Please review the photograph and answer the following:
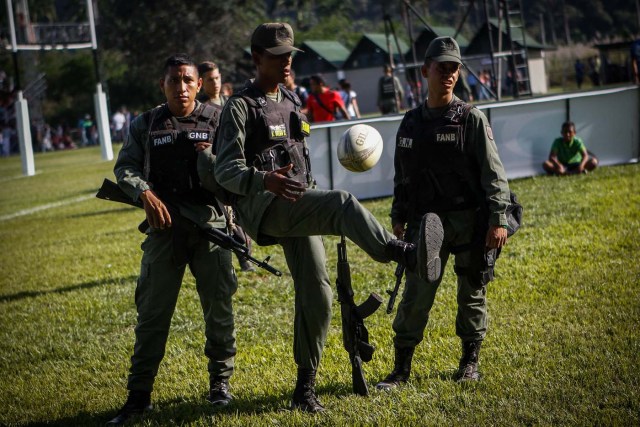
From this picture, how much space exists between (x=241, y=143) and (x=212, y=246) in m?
1.10

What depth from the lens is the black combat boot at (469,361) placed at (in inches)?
213

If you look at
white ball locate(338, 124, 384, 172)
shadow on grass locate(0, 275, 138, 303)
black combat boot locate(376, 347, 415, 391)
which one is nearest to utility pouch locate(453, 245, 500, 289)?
black combat boot locate(376, 347, 415, 391)

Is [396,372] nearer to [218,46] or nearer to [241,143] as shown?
[241,143]

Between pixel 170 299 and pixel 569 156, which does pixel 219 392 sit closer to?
pixel 170 299

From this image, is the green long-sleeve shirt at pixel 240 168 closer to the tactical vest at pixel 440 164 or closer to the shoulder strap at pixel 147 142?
the shoulder strap at pixel 147 142

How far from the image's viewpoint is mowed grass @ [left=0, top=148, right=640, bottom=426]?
193 inches

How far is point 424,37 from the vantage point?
60.9 meters

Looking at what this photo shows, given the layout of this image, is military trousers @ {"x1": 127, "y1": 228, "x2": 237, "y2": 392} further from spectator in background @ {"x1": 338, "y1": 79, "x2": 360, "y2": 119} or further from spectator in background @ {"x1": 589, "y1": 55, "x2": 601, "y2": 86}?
spectator in background @ {"x1": 589, "y1": 55, "x2": 601, "y2": 86}

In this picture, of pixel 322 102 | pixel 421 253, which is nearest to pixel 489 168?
pixel 421 253

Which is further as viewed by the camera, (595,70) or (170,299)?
(595,70)

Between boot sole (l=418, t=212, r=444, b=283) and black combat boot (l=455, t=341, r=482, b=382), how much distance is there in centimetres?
114

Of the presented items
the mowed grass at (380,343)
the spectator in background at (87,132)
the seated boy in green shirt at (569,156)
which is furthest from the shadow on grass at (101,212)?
the spectator in background at (87,132)

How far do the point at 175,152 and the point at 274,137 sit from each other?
3.08 feet

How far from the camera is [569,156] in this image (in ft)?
49.1
